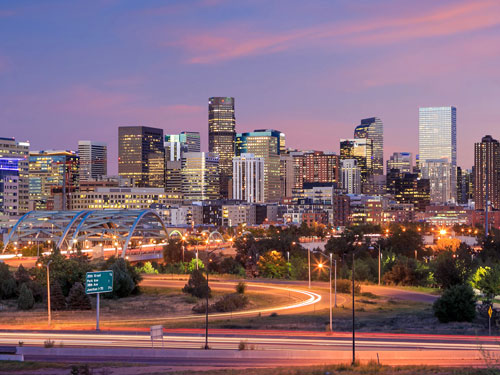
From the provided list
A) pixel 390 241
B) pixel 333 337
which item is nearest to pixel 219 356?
pixel 333 337

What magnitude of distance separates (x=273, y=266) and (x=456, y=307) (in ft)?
173

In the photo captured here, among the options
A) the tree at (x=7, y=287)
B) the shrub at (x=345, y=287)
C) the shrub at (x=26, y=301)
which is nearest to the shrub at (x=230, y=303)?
the shrub at (x=345, y=287)

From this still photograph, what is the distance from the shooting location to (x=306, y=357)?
44.6 metres

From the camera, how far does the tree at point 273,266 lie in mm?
117688

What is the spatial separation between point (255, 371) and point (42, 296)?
49.3 meters

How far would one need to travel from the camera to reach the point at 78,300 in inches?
3049

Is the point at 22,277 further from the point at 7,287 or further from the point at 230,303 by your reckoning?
the point at 230,303

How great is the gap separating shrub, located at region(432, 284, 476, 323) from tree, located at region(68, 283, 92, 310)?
35153mm

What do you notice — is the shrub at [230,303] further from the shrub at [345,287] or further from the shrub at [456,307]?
the shrub at [456,307]

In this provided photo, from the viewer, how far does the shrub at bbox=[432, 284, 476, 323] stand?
67.5 meters

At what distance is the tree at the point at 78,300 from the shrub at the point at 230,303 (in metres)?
13.4

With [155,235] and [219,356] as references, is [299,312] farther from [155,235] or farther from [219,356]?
[155,235]

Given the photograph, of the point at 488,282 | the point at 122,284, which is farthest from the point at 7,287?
the point at 488,282

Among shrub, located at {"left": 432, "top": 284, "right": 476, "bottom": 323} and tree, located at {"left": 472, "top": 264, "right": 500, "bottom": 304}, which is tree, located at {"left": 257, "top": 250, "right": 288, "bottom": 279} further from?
shrub, located at {"left": 432, "top": 284, "right": 476, "bottom": 323}
